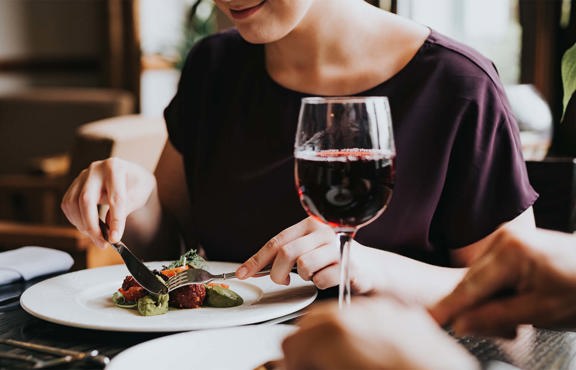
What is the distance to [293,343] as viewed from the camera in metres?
0.51

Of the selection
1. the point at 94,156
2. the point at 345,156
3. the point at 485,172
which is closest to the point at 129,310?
the point at 345,156

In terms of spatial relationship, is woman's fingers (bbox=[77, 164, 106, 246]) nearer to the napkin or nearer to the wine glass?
the napkin

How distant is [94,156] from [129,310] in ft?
6.23

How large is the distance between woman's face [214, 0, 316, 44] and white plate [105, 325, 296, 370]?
1.89 feet

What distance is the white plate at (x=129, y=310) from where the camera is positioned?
0.88 m

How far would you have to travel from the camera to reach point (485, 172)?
4.27ft

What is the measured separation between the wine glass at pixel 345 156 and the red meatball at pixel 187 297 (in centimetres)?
25

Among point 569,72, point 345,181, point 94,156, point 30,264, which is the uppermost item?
point 569,72

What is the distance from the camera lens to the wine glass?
0.81 meters

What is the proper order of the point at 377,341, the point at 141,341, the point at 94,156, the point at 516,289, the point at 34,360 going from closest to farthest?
the point at 377,341 < the point at 516,289 < the point at 34,360 < the point at 141,341 < the point at 94,156

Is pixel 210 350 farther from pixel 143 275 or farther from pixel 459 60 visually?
pixel 459 60

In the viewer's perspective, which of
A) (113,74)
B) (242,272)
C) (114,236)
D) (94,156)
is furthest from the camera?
(113,74)

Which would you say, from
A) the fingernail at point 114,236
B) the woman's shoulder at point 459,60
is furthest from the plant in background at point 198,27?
the fingernail at point 114,236

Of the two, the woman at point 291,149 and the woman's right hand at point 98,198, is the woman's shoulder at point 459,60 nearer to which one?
the woman at point 291,149
